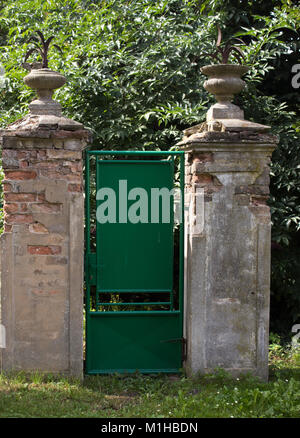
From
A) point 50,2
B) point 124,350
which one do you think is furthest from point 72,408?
point 50,2

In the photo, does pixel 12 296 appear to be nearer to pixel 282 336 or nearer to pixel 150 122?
pixel 150 122

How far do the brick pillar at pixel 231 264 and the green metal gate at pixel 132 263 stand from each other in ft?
1.13

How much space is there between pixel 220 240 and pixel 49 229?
4.92 feet

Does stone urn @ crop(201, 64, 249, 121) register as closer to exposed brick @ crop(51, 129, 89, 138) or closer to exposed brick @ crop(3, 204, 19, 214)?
exposed brick @ crop(51, 129, 89, 138)

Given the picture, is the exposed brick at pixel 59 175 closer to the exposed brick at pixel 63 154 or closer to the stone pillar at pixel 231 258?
the exposed brick at pixel 63 154

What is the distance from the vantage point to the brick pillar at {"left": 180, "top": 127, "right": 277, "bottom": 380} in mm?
4648

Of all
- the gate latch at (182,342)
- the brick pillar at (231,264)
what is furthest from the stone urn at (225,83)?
the gate latch at (182,342)

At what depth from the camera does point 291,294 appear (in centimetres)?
636

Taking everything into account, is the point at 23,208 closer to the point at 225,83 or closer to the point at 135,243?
the point at 135,243

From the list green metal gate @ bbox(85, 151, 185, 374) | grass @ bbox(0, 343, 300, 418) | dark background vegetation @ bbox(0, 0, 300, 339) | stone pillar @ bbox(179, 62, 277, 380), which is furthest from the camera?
dark background vegetation @ bbox(0, 0, 300, 339)

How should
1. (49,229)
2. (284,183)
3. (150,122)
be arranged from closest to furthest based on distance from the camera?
(49,229) < (284,183) < (150,122)

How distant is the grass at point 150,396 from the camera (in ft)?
13.1

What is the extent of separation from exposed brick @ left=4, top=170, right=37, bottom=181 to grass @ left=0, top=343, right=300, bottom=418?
170 cm

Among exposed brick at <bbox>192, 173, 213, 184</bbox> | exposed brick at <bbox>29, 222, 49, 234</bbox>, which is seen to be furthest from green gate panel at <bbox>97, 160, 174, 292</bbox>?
exposed brick at <bbox>29, 222, 49, 234</bbox>
